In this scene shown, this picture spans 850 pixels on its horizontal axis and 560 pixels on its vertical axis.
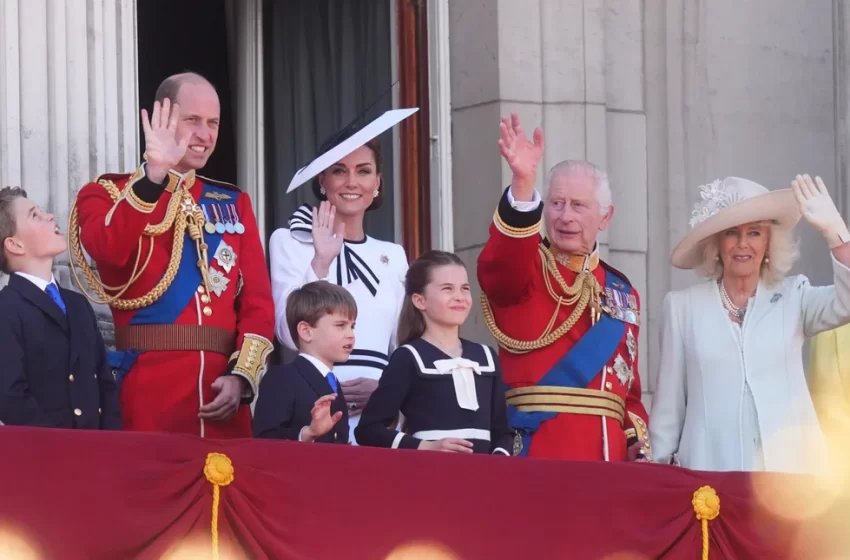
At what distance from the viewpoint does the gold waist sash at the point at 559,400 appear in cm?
646

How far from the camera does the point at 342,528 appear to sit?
523cm

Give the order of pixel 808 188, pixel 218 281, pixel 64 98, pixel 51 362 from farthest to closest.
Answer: pixel 64 98 → pixel 808 188 → pixel 218 281 → pixel 51 362

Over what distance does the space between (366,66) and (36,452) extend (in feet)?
13.6

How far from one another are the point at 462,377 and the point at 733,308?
1.05 metres

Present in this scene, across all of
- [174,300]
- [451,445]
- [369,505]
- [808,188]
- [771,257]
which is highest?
[808,188]

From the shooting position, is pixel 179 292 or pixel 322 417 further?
pixel 179 292

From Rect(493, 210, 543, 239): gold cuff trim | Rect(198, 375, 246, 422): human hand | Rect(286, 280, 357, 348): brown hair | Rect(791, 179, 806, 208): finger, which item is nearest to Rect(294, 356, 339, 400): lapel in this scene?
Rect(286, 280, 357, 348): brown hair

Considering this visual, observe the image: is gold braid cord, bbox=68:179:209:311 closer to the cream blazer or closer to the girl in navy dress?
the girl in navy dress

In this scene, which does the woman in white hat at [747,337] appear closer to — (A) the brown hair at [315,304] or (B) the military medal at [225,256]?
(A) the brown hair at [315,304]

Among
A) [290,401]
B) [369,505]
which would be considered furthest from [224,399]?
[369,505]

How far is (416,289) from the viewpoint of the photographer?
6.23 metres

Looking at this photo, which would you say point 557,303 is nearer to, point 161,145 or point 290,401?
point 290,401

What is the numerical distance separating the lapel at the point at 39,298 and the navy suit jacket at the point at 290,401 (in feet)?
2.03

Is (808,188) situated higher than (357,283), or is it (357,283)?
(808,188)
